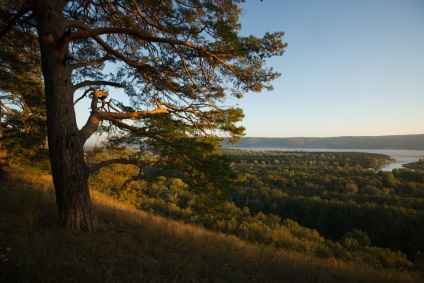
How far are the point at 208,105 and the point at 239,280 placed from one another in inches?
146

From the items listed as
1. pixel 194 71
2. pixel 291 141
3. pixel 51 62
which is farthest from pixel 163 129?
pixel 291 141

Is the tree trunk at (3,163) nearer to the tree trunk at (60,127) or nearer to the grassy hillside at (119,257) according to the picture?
the grassy hillside at (119,257)

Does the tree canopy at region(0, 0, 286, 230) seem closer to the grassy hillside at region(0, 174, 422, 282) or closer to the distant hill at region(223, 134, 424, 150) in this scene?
the grassy hillside at region(0, 174, 422, 282)

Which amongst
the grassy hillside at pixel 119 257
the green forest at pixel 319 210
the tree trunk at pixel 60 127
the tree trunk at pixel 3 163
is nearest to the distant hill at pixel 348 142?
the green forest at pixel 319 210

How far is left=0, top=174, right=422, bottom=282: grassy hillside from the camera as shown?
262cm

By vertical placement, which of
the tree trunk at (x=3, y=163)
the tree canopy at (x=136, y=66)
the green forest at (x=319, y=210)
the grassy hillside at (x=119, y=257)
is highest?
the tree canopy at (x=136, y=66)

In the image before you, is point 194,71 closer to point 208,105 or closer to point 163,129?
point 208,105

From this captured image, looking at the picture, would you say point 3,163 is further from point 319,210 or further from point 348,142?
point 348,142

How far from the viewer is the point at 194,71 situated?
518cm

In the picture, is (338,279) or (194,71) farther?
(194,71)

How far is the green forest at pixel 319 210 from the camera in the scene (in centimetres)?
1257

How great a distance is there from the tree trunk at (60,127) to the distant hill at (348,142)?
136 feet

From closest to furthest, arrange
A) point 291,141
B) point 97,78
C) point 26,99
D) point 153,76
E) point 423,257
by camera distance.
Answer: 1. point 153,76
2. point 97,78
3. point 26,99
4. point 423,257
5. point 291,141

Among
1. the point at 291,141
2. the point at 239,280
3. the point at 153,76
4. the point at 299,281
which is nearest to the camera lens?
the point at 239,280
